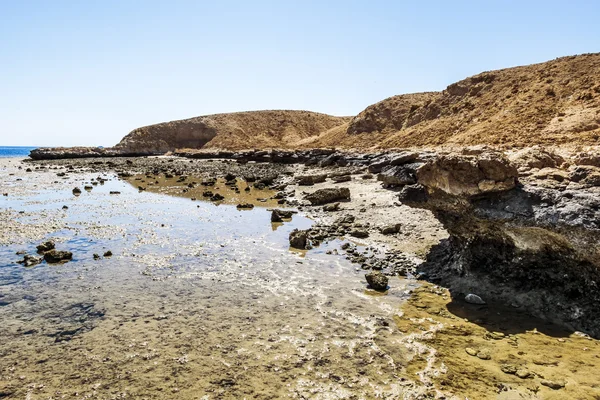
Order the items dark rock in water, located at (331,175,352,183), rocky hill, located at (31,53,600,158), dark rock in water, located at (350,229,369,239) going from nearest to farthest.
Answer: dark rock in water, located at (350,229,369,239), rocky hill, located at (31,53,600,158), dark rock in water, located at (331,175,352,183)

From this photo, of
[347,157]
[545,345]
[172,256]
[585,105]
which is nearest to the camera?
[545,345]

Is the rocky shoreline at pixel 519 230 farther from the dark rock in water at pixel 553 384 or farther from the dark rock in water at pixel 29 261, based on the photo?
the dark rock in water at pixel 29 261

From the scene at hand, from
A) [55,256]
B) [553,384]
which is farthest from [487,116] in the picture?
[55,256]

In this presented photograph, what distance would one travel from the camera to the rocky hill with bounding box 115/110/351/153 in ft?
288

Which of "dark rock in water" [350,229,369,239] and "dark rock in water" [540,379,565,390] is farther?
"dark rock in water" [350,229,369,239]

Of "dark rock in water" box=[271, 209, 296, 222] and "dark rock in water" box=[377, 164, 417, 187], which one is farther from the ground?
"dark rock in water" box=[377, 164, 417, 187]

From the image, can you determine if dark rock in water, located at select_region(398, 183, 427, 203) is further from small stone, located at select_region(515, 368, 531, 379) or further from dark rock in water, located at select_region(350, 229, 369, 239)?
small stone, located at select_region(515, 368, 531, 379)

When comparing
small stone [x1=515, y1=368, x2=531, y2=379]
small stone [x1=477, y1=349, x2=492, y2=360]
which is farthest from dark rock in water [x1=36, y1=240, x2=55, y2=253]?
small stone [x1=515, y1=368, x2=531, y2=379]

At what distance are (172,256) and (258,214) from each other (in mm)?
7151

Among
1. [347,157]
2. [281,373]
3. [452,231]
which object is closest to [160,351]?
[281,373]

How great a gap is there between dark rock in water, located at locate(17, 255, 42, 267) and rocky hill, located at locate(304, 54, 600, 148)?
21631mm

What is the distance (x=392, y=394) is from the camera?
5.69 meters

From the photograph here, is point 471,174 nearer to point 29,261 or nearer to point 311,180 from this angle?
point 29,261

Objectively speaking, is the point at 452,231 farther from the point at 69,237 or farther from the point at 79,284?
the point at 69,237
